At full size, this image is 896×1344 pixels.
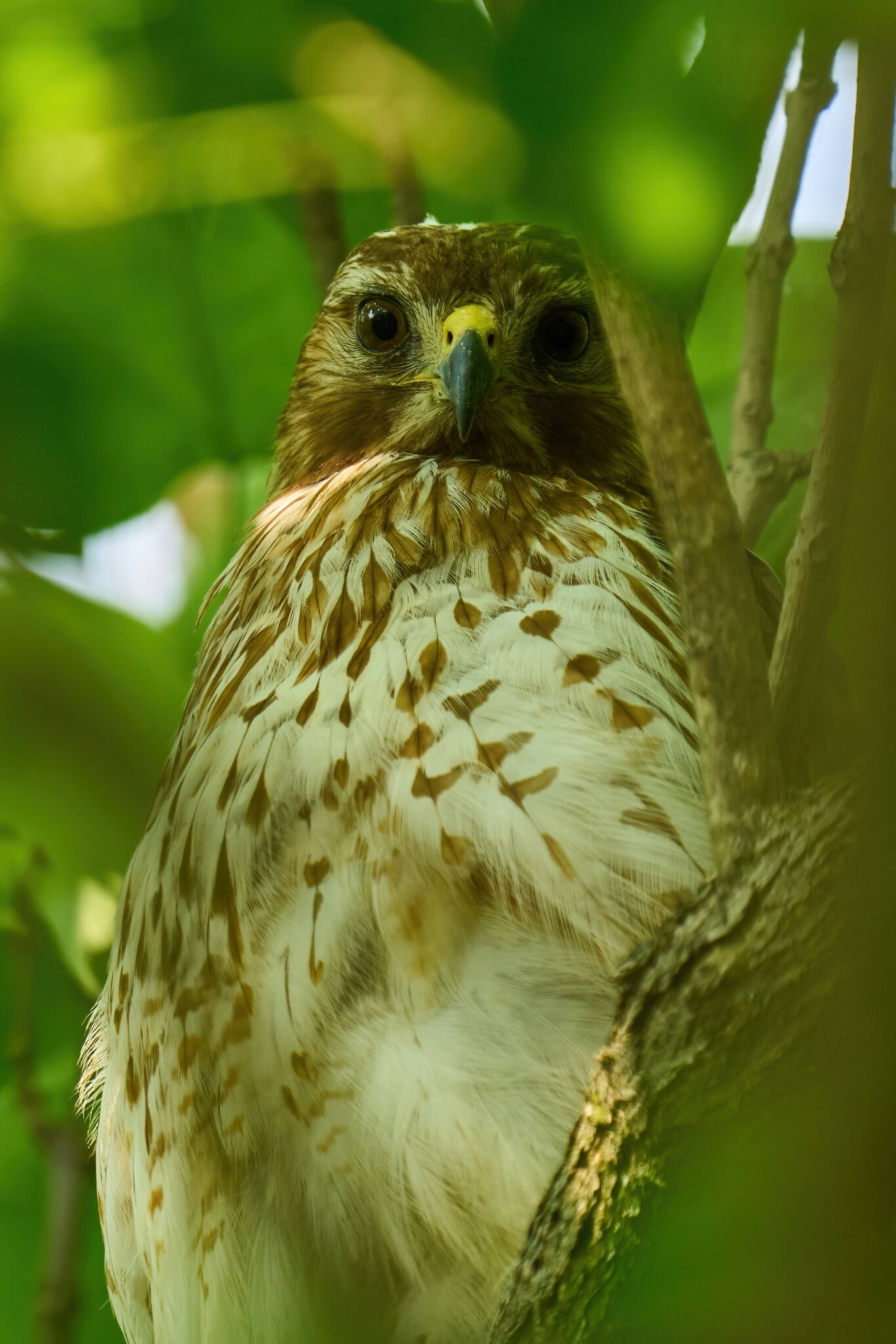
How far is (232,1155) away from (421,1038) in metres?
0.38

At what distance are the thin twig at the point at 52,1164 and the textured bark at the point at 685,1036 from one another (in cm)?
87

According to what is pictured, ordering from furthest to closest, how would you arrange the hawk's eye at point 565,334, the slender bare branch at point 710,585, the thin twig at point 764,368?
the hawk's eye at point 565,334
the thin twig at point 764,368
the slender bare branch at point 710,585

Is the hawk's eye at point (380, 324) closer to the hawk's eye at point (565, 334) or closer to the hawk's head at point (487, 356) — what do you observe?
the hawk's head at point (487, 356)

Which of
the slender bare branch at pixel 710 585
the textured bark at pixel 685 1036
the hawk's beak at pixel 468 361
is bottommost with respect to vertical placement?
the textured bark at pixel 685 1036

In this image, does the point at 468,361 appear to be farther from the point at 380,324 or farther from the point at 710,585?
the point at 710,585

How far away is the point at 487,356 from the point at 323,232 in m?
0.68

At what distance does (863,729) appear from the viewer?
2.14ft

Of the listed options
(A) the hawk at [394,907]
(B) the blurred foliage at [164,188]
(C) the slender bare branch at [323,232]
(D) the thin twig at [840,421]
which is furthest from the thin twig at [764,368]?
(D) the thin twig at [840,421]

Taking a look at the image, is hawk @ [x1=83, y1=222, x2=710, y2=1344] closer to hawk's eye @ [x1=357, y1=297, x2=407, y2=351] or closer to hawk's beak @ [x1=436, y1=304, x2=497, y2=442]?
hawk's beak @ [x1=436, y1=304, x2=497, y2=442]

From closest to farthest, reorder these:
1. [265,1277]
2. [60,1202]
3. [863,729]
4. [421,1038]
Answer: [863,729] → [421,1038] → [265,1277] → [60,1202]

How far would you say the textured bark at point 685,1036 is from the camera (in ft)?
3.16

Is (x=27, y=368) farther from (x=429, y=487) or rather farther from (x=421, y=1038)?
(x=429, y=487)

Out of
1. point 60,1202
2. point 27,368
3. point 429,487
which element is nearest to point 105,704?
point 27,368

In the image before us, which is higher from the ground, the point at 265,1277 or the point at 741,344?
the point at 741,344
